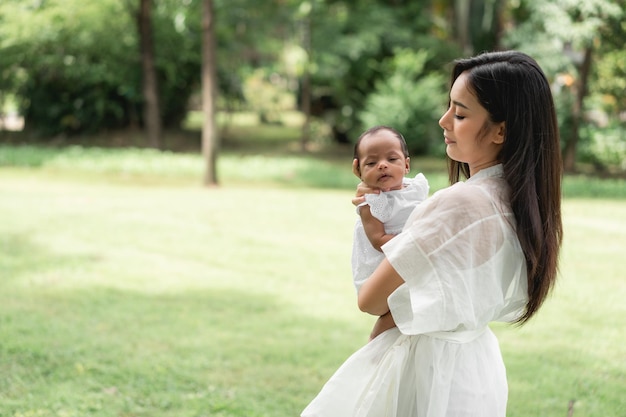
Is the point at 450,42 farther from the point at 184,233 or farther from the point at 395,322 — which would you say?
the point at 395,322

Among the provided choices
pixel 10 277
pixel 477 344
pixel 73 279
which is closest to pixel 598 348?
pixel 477 344

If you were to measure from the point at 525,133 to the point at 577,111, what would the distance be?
14516 millimetres

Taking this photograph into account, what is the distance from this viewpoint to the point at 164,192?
1248 centimetres

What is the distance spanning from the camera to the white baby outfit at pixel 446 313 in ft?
5.73

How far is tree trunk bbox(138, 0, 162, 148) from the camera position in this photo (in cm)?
1761

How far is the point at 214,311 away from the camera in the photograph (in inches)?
234

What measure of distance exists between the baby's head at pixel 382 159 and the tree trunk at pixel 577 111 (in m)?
13.8

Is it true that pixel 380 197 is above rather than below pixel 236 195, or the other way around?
above

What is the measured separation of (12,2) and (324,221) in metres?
11.5

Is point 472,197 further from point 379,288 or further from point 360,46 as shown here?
point 360,46

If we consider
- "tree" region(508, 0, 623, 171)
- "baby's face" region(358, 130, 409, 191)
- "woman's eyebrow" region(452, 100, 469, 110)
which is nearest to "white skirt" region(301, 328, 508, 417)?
"baby's face" region(358, 130, 409, 191)

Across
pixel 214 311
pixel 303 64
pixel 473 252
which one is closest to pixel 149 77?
pixel 303 64

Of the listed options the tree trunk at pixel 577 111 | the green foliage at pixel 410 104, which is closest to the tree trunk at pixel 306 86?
the green foliage at pixel 410 104

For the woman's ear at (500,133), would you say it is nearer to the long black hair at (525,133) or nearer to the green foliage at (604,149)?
the long black hair at (525,133)
